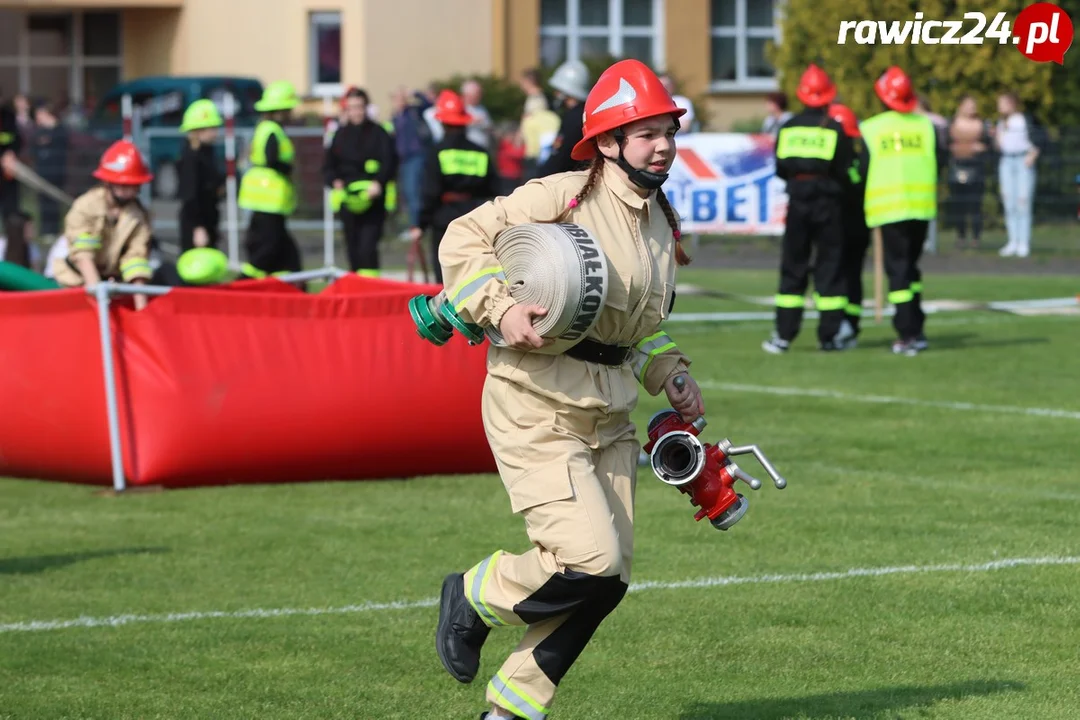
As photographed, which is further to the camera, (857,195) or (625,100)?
(857,195)

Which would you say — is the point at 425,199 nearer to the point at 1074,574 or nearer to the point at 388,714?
the point at 1074,574

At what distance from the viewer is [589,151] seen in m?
5.52

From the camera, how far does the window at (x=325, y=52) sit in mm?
42312

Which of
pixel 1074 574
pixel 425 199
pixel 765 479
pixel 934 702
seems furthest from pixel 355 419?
pixel 425 199

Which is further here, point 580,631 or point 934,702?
point 934,702

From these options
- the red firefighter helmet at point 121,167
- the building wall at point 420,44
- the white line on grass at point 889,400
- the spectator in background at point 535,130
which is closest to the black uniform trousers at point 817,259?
the white line on grass at point 889,400

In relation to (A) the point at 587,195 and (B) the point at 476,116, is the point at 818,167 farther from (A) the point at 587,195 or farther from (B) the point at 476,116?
(B) the point at 476,116

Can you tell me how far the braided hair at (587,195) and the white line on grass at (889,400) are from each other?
23.3ft

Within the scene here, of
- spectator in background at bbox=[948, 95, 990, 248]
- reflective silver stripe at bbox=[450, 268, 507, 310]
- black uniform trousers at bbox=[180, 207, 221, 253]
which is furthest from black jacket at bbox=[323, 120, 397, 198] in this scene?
reflective silver stripe at bbox=[450, 268, 507, 310]

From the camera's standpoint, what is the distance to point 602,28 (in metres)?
44.2

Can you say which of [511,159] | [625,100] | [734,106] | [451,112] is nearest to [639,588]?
[625,100]

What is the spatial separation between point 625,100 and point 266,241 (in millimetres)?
11730

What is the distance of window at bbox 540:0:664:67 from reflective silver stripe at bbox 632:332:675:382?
1525 inches

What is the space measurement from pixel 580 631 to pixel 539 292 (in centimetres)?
99
